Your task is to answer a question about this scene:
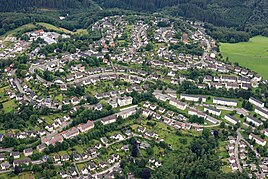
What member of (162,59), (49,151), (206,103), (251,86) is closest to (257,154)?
(206,103)

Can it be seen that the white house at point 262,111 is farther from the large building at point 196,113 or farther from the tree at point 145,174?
the tree at point 145,174

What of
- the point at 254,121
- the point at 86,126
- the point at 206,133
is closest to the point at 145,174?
the point at 86,126

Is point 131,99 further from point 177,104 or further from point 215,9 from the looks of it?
point 215,9

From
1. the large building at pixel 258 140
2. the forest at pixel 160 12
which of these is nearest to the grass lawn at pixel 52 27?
the forest at pixel 160 12

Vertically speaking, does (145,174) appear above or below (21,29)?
below

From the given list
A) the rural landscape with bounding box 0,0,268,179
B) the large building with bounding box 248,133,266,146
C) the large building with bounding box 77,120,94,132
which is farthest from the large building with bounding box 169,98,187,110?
the large building with bounding box 77,120,94,132

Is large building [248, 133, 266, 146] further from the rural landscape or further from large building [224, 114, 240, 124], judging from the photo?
large building [224, 114, 240, 124]

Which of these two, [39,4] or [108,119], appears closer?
[108,119]

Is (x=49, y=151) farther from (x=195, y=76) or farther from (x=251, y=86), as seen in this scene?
(x=251, y=86)
